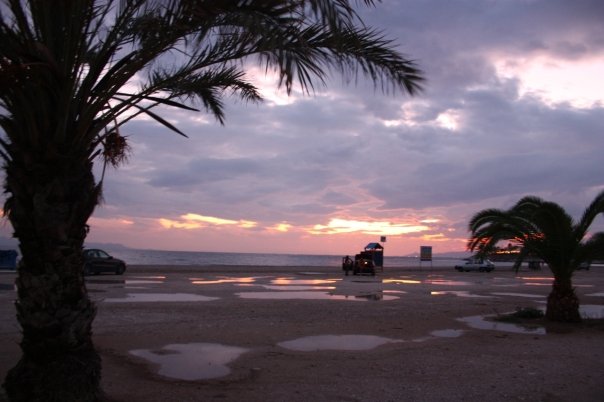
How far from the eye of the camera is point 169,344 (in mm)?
9273

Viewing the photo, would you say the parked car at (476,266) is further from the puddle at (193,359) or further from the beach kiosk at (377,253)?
the puddle at (193,359)

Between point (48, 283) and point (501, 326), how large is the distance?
10.3 m

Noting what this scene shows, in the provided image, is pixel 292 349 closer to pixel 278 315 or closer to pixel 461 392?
pixel 461 392

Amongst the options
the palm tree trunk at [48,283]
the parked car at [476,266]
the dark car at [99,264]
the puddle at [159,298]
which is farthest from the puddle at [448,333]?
the parked car at [476,266]

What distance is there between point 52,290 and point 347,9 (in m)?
3.63

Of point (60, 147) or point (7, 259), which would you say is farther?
point (7, 259)

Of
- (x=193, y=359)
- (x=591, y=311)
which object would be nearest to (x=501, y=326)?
(x=591, y=311)

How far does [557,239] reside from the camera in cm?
1334

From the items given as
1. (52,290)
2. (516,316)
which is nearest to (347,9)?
(52,290)

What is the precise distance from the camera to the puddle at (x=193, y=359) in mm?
7254

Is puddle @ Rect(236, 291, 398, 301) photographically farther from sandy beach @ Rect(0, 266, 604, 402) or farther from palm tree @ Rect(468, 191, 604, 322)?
palm tree @ Rect(468, 191, 604, 322)

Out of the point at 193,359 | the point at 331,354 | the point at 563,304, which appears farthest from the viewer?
the point at 563,304

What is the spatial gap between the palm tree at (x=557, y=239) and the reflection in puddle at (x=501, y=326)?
4.64ft

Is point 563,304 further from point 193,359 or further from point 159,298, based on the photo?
point 159,298
